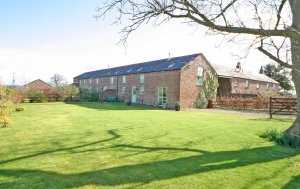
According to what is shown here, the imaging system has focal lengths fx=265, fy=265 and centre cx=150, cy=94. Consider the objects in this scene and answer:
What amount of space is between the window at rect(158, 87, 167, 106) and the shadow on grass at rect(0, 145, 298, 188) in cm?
2457

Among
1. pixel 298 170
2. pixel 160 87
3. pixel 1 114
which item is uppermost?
pixel 160 87

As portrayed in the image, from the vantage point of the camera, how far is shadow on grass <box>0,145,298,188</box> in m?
5.27

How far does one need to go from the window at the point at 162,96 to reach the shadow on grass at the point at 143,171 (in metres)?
24.6

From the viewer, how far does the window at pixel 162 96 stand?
32938mm

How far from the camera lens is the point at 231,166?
686 cm

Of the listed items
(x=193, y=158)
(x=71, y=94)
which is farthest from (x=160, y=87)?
(x=193, y=158)

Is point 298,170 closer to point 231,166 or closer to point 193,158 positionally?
point 231,166

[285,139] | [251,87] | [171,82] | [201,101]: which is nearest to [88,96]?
[171,82]

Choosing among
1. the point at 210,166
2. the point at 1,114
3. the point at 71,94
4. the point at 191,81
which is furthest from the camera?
the point at 71,94

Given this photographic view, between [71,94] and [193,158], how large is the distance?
3489 centimetres

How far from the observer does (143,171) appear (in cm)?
612

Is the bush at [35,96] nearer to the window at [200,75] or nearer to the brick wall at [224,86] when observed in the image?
the window at [200,75]

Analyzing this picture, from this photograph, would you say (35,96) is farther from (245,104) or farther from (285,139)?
(285,139)

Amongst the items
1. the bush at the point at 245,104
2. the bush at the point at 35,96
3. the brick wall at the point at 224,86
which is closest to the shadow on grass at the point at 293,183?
the bush at the point at 245,104
